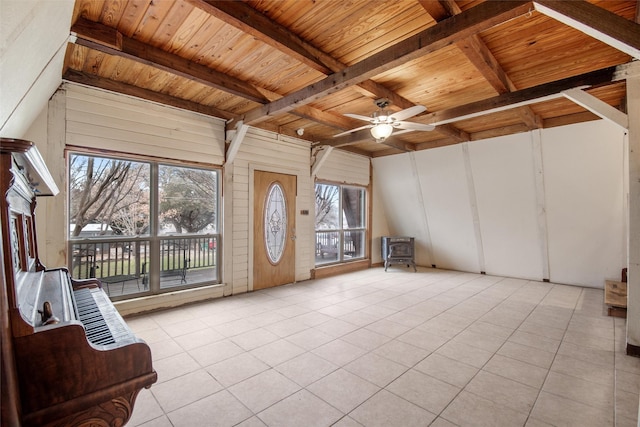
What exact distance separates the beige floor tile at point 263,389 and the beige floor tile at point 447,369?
1182 mm

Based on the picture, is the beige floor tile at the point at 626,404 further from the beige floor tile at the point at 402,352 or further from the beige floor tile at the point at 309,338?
the beige floor tile at the point at 309,338

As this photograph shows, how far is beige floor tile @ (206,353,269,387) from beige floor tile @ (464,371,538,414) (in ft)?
5.78

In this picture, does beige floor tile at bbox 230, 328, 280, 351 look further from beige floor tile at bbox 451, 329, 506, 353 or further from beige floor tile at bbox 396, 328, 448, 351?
beige floor tile at bbox 451, 329, 506, 353

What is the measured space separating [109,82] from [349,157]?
4.68 meters

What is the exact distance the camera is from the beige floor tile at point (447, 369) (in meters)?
2.47

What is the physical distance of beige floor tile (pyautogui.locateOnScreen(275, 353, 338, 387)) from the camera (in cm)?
247

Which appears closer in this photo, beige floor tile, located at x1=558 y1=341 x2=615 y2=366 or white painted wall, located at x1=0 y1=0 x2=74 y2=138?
white painted wall, located at x1=0 y1=0 x2=74 y2=138

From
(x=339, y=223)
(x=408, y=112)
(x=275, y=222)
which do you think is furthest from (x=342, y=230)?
(x=408, y=112)

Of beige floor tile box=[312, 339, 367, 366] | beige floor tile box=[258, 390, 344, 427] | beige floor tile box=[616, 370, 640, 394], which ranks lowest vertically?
beige floor tile box=[616, 370, 640, 394]

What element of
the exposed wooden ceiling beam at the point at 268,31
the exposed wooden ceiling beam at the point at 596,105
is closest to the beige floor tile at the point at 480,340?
the exposed wooden ceiling beam at the point at 596,105

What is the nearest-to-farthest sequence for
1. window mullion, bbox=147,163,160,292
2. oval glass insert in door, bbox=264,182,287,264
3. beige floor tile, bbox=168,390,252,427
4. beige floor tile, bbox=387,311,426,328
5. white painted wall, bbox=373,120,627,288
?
beige floor tile, bbox=168,390,252,427 < beige floor tile, bbox=387,311,426,328 < window mullion, bbox=147,163,160,292 < white painted wall, bbox=373,120,627,288 < oval glass insert in door, bbox=264,182,287,264

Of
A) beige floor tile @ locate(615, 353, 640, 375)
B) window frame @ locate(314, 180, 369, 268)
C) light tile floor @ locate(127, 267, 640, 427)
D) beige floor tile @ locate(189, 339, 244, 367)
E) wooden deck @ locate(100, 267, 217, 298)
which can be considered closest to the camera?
light tile floor @ locate(127, 267, 640, 427)

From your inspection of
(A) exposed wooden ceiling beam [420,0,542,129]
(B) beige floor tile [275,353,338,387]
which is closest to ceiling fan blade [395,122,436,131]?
(A) exposed wooden ceiling beam [420,0,542,129]

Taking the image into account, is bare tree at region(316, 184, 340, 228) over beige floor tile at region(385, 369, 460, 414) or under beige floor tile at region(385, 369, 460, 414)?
over
